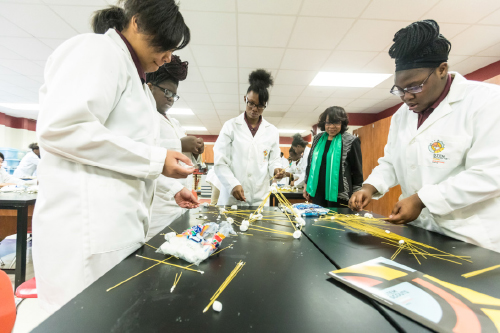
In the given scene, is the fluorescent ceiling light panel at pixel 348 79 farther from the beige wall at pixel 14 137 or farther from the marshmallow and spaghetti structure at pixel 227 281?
the beige wall at pixel 14 137

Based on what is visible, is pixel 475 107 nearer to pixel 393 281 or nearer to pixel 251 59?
pixel 393 281

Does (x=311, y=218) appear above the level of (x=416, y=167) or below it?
below

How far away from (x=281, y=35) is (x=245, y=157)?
2.23 m

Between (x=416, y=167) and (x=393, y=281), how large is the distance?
0.96 m

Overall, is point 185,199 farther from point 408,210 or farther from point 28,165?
point 28,165

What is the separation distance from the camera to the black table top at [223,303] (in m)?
0.42

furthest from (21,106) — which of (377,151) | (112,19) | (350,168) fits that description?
(377,151)

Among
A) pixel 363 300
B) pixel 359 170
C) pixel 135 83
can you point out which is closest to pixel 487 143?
pixel 363 300

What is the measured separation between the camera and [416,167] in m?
1.29

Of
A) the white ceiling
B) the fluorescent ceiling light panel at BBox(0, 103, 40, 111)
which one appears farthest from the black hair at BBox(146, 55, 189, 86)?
the fluorescent ceiling light panel at BBox(0, 103, 40, 111)

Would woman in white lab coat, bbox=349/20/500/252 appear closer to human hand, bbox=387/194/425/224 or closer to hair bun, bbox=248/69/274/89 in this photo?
human hand, bbox=387/194/425/224

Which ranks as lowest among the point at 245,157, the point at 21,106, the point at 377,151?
the point at 245,157

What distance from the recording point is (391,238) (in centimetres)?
102

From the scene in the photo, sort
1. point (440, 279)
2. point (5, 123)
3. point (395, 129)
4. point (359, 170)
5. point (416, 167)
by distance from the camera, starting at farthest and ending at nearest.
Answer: point (5, 123), point (359, 170), point (395, 129), point (416, 167), point (440, 279)
